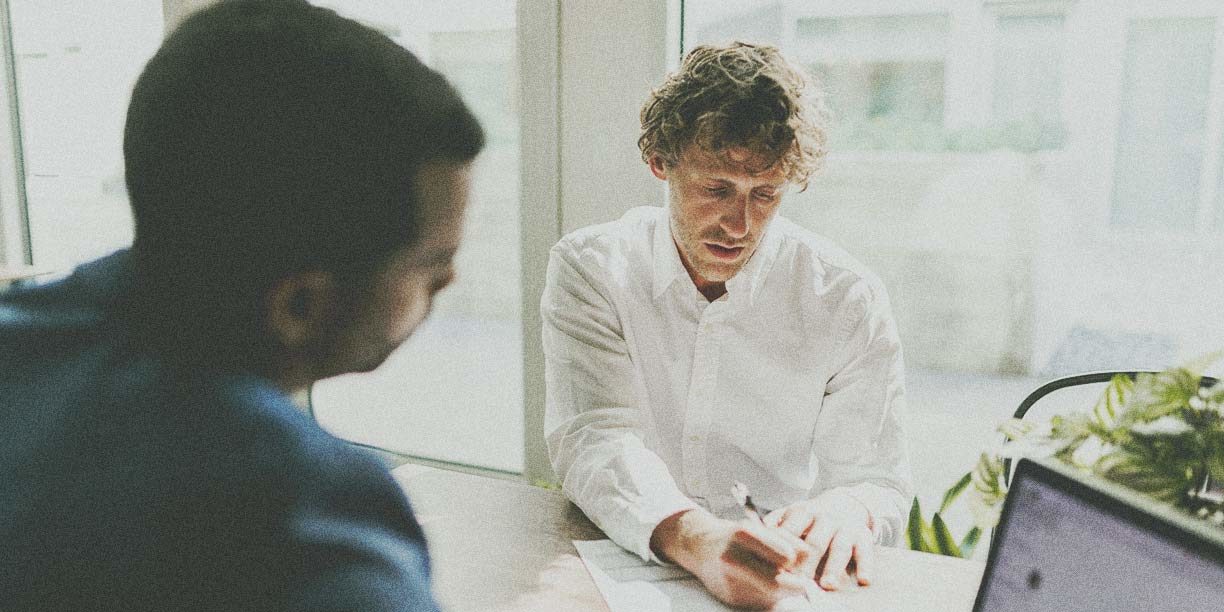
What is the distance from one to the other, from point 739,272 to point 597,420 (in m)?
0.39

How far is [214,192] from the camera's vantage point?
1.56 ft

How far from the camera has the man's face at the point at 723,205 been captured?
1.38 m

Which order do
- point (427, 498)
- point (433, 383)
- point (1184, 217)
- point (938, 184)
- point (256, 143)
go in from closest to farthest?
point (256, 143)
point (427, 498)
point (1184, 217)
point (938, 184)
point (433, 383)

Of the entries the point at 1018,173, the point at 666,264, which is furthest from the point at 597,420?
the point at 1018,173

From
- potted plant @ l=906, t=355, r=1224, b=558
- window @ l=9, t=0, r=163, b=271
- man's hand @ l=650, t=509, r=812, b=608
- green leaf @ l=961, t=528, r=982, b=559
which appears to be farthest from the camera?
window @ l=9, t=0, r=163, b=271

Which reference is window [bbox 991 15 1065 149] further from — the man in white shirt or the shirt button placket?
the shirt button placket

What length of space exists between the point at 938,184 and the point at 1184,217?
0.53m

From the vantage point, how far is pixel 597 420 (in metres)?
1.25

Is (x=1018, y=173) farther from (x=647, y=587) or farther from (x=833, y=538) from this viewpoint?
(x=647, y=587)

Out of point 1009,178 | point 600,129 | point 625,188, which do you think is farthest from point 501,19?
point 1009,178

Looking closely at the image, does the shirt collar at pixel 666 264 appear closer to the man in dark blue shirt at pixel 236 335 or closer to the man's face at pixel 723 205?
the man's face at pixel 723 205

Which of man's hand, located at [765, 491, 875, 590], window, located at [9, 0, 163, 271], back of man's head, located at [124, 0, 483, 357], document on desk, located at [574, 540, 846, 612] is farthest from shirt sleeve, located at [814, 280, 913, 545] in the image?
window, located at [9, 0, 163, 271]

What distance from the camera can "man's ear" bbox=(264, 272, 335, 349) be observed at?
0.50 meters

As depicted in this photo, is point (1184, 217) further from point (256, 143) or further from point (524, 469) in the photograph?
point (256, 143)
